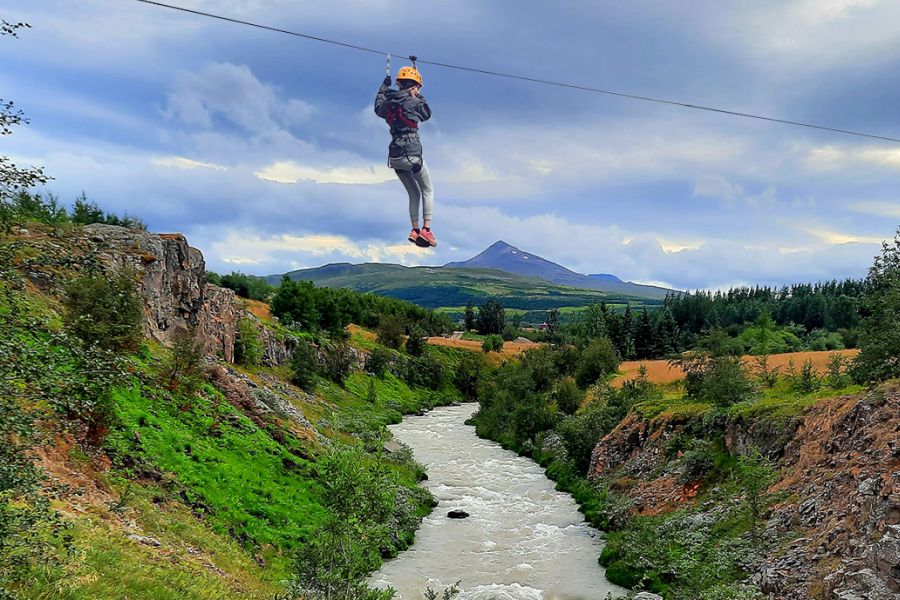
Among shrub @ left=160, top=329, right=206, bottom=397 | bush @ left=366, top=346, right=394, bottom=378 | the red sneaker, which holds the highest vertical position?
the red sneaker

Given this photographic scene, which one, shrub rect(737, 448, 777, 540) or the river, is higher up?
shrub rect(737, 448, 777, 540)

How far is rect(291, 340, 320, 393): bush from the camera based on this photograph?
5897cm

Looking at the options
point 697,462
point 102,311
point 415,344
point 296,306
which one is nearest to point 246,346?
point 102,311

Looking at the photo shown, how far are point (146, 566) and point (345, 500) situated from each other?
5.71m

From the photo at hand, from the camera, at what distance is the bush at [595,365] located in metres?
64.8

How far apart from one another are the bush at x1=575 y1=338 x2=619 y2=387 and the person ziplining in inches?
1050

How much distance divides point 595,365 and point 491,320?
102 metres

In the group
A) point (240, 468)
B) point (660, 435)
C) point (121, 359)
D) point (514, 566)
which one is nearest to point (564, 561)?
point (514, 566)

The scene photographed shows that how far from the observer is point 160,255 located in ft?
126

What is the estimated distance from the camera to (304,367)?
6012 centimetres

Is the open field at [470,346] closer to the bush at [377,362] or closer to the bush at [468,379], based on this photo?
the bush at [468,379]

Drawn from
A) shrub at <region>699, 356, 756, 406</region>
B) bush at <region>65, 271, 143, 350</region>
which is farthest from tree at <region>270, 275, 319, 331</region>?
shrub at <region>699, 356, 756, 406</region>

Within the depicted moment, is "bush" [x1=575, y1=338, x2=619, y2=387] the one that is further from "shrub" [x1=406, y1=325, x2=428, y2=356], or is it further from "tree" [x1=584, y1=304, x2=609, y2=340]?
"shrub" [x1=406, y1=325, x2=428, y2=356]

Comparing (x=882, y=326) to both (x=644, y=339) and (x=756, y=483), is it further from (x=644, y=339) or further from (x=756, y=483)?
(x=644, y=339)
